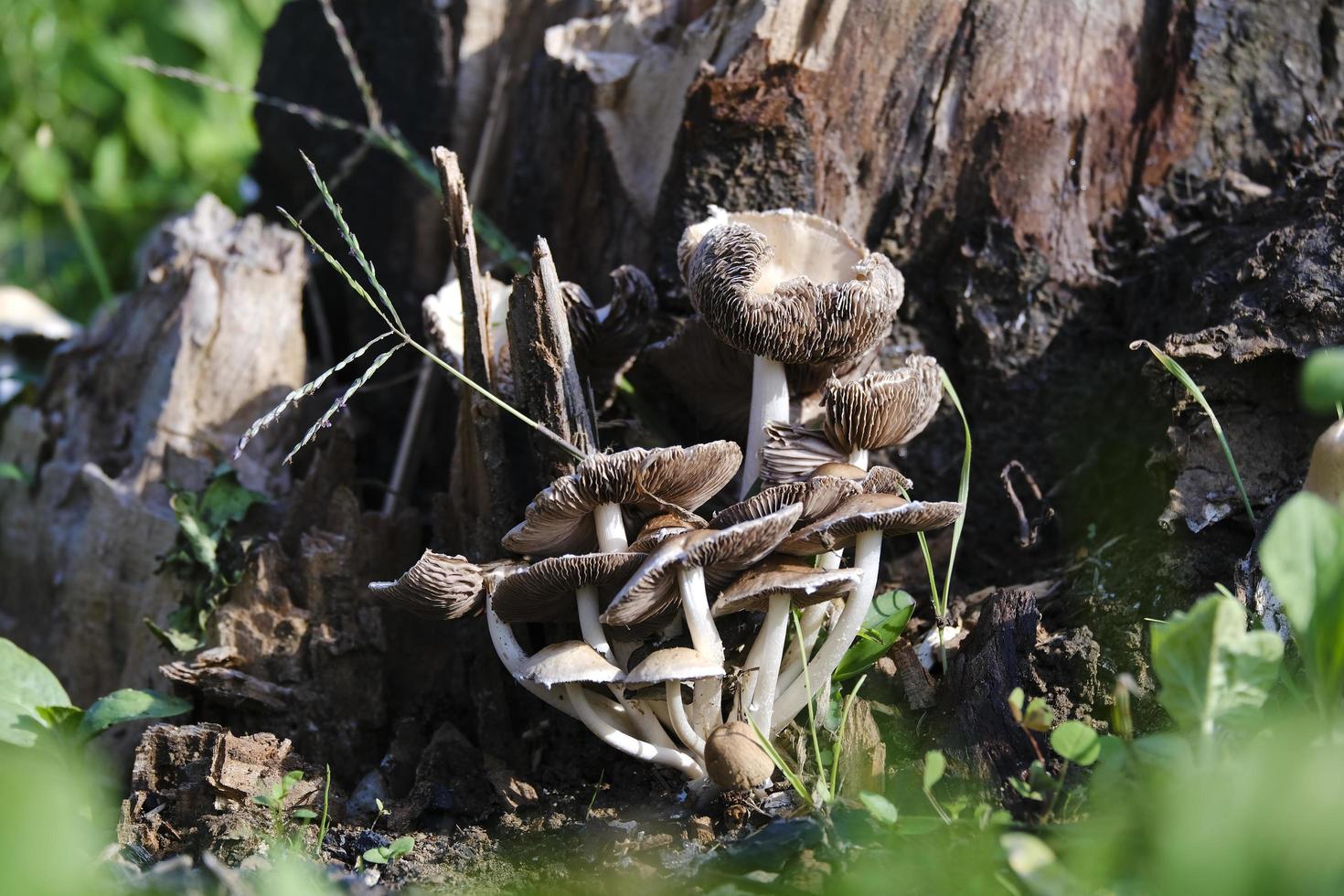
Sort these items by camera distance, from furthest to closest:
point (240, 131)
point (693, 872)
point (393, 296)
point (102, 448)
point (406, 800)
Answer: point (240, 131) < point (393, 296) < point (102, 448) < point (406, 800) < point (693, 872)

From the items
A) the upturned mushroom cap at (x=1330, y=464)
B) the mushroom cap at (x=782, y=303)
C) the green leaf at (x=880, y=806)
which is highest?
the mushroom cap at (x=782, y=303)

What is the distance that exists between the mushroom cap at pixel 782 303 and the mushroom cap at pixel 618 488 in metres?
0.29

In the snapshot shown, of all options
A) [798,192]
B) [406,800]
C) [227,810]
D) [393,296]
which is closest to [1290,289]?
[798,192]

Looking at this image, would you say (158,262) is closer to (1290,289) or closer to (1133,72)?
(1133,72)

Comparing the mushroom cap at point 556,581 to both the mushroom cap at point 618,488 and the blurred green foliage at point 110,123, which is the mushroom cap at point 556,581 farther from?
the blurred green foliage at point 110,123

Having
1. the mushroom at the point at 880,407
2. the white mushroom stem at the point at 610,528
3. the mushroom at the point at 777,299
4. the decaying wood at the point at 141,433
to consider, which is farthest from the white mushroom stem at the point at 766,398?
the decaying wood at the point at 141,433

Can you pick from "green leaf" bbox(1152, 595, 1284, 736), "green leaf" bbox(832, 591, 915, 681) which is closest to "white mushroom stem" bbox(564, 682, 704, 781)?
"green leaf" bbox(832, 591, 915, 681)

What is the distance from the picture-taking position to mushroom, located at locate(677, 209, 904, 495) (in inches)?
91.4

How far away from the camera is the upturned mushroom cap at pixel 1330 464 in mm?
2004

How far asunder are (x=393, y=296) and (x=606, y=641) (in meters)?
2.32

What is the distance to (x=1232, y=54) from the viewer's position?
3.12 m

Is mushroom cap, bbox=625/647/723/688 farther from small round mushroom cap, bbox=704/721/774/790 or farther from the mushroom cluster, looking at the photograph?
small round mushroom cap, bbox=704/721/774/790

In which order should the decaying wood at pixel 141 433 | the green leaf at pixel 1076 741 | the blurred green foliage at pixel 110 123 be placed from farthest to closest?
the blurred green foliage at pixel 110 123 < the decaying wood at pixel 141 433 < the green leaf at pixel 1076 741

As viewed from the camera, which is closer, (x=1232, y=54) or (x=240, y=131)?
(x=1232, y=54)
